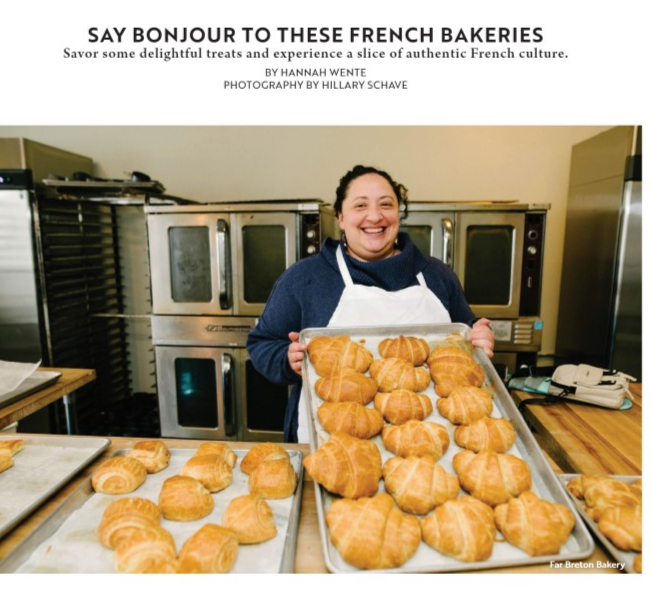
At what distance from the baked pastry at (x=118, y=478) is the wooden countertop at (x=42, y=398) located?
646 millimetres

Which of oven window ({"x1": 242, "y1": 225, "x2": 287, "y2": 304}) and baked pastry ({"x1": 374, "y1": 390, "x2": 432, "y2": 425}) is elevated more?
oven window ({"x1": 242, "y1": 225, "x2": 287, "y2": 304})

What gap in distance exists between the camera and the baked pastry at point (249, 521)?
0.72 m

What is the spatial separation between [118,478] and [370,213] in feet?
3.33

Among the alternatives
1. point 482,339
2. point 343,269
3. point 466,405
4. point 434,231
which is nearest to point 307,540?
point 466,405

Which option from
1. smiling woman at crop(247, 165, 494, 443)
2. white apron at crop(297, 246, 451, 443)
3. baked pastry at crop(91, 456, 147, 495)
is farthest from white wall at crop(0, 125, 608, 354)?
baked pastry at crop(91, 456, 147, 495)

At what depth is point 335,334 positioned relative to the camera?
119 cm

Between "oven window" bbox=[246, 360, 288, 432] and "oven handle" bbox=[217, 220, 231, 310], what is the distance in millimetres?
416

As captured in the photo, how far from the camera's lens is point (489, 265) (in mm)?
2480

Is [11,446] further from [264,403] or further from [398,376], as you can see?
[264,403]

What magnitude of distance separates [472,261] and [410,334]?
1.44 meters

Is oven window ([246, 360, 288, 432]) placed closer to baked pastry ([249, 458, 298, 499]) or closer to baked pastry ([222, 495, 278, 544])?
baked pastry ([249, 458, 298, 499])

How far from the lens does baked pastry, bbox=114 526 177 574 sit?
2.14 ft
